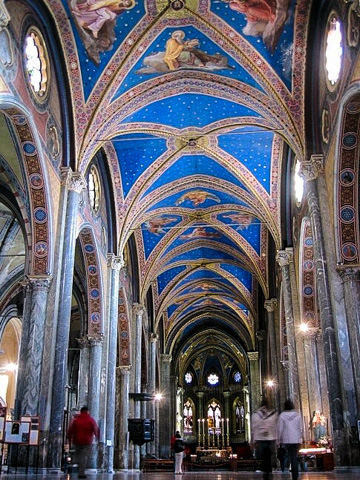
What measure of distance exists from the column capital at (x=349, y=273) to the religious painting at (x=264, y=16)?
637 cm

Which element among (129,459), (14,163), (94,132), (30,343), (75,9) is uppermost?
(75,9)

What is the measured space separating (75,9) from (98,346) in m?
10.5

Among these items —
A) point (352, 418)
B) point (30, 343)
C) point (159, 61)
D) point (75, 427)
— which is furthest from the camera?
point (159, 61)

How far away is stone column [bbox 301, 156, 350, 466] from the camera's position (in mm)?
12125

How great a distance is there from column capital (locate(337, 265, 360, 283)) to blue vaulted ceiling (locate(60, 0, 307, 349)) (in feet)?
13.7

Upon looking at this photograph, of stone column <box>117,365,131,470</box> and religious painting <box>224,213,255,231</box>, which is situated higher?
religious painting <box>224,213,255,231</box>

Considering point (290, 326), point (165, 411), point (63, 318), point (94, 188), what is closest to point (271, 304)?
point (290, 326)

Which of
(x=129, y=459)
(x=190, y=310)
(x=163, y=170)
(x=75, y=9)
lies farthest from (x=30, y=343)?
(x=190, y=310)

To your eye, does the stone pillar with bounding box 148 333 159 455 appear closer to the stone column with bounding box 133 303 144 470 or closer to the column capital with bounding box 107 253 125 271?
the stone column with bounding box 133 303 144 470

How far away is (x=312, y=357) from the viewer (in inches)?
713

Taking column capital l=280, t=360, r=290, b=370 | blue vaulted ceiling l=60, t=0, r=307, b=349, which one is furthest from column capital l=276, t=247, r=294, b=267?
column capital l=280, t=360, r=290, b=370

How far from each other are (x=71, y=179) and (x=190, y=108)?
16.4 ft

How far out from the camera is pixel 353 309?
498 inches

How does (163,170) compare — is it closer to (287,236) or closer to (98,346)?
(287,236)
